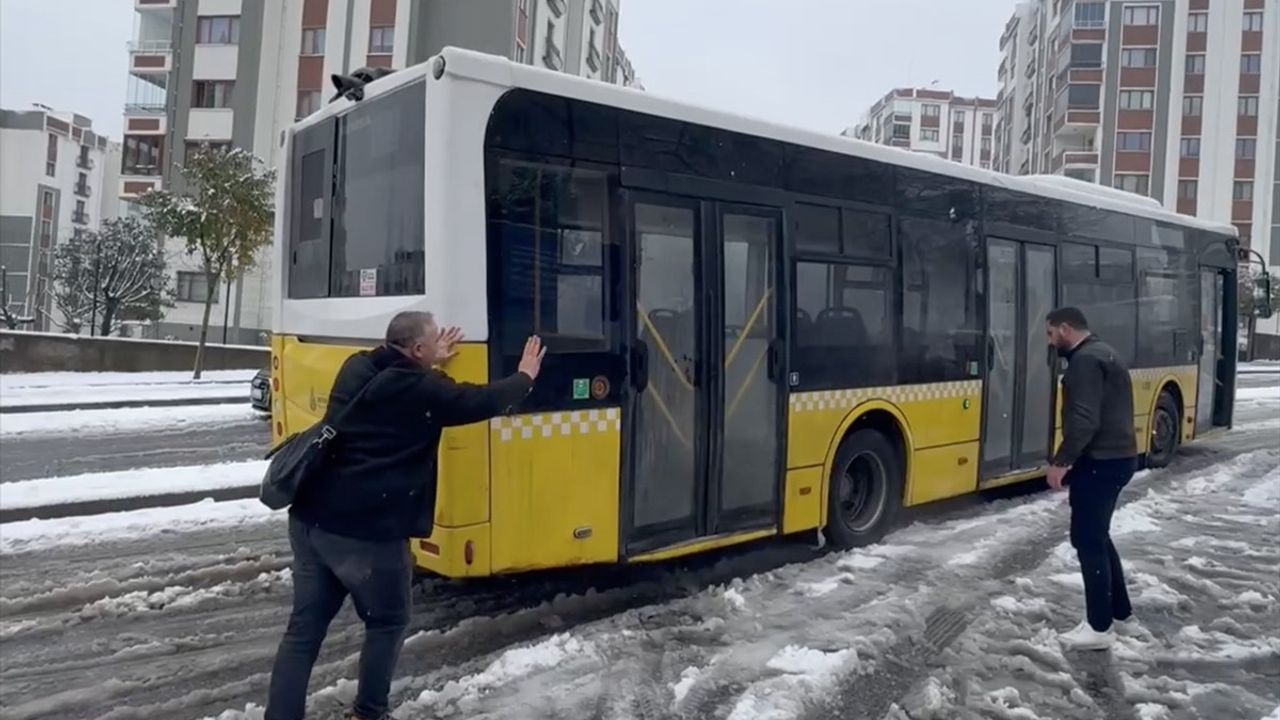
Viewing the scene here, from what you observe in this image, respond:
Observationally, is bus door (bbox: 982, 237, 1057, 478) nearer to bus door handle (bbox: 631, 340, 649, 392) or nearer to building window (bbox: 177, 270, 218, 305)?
bus door handle (bbox: 631, 340, 649, 392)

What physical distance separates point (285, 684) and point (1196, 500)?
29.9ft

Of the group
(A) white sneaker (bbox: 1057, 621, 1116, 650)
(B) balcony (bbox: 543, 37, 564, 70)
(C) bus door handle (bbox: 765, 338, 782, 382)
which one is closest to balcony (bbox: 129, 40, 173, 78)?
(B) balcony (bbox: 543, 37, 564, 70)

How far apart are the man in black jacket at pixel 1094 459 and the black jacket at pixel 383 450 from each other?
11.3ft

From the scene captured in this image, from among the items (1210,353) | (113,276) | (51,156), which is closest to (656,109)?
(1210,353)

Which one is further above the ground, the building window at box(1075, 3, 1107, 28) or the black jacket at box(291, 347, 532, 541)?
the building window at box(1075, 3, 1107, 28)

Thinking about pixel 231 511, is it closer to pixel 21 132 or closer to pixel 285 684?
pixel 285 684

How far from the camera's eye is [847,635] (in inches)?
227

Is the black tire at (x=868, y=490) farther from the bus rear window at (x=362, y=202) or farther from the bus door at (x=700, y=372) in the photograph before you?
the bus rear window at (x=362, y=202)

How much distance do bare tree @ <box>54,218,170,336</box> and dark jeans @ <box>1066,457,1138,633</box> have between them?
103ft

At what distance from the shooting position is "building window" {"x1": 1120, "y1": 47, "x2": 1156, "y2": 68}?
65688 millimetres

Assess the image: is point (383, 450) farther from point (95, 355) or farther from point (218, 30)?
point (218, 30)

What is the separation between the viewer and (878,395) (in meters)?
7.75

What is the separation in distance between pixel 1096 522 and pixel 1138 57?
7066cm

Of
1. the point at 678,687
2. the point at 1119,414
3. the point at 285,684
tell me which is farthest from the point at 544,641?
the point at 1119,414
